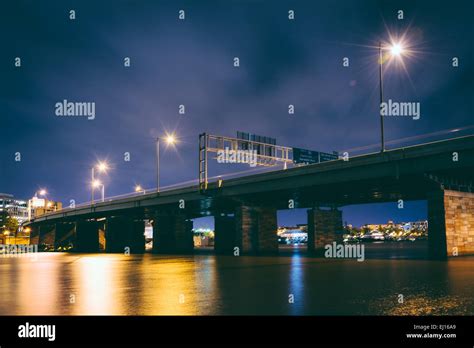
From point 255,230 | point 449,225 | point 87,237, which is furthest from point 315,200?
point 87,237

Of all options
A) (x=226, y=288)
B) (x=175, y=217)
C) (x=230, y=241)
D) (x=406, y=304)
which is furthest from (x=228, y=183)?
(x=406, y=304)

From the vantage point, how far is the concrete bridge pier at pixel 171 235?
70.2m

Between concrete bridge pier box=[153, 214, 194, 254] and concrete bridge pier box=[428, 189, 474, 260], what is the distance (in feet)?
137

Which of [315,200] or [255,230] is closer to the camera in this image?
[255,230]

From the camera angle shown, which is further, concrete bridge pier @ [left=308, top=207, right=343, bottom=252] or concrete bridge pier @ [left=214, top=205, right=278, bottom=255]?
concrete bridge pier @ [left=308, top=207, right=343, bottom=252]

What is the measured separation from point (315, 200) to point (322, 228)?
168 inches

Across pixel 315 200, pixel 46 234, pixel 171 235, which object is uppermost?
pixel 315 200

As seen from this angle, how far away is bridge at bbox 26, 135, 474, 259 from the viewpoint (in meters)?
36.0

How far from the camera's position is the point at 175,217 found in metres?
73.4

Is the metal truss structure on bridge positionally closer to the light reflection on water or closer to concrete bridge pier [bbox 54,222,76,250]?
the light reflection on water

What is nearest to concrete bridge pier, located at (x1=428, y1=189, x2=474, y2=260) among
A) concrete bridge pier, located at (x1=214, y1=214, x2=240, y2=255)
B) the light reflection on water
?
the light reflection on water

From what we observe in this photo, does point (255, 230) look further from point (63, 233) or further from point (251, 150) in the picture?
point (63, 233)

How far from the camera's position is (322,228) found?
62.0 metres
